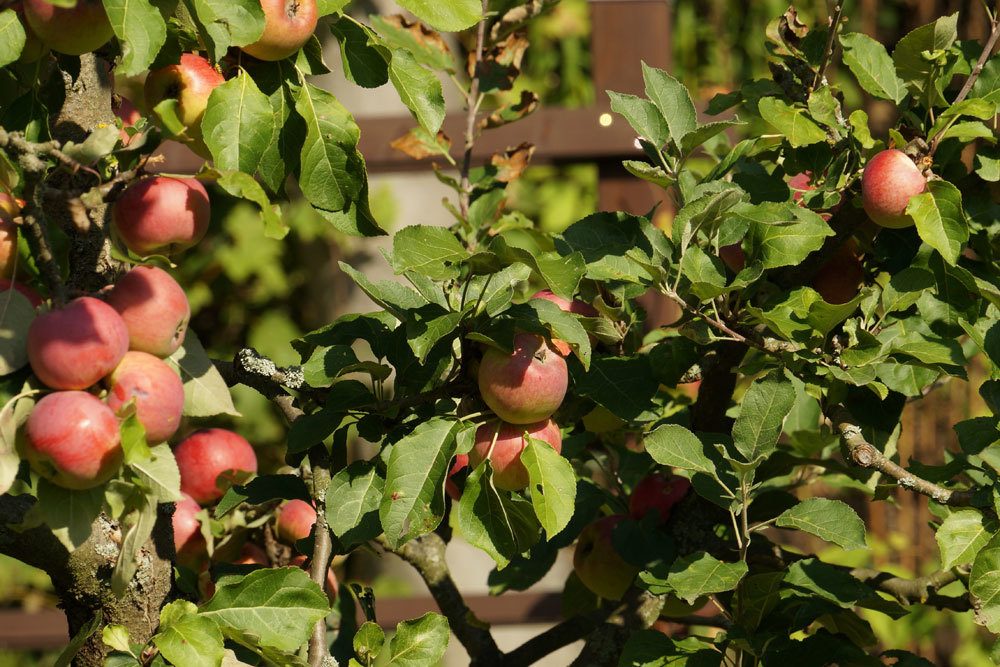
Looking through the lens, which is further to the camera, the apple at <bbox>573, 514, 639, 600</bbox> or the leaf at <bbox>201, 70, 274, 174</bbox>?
the apple at <bbox>573, 514, 639, 600</bbox>

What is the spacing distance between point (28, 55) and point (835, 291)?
760 millimetres

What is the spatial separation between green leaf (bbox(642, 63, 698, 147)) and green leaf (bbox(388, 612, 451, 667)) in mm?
484

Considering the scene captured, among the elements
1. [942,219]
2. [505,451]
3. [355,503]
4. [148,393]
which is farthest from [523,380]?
[942,219]

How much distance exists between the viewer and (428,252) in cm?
88

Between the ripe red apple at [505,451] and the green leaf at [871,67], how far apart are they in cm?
48

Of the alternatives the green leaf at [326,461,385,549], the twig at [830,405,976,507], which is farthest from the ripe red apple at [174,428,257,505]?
the twig at [830,405,976,507]

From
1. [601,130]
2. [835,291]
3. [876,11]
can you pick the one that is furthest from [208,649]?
[876,11]

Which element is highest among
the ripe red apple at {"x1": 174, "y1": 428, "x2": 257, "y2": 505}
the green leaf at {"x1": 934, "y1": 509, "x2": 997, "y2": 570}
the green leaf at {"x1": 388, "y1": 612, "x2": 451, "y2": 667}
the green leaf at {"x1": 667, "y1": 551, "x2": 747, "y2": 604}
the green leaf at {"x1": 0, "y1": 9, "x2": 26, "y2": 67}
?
the green leaf at {"x1": 0, "y1": 9, "x2": 26, "y2": 67}

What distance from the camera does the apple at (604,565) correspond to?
123 cm

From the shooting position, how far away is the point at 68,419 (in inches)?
26.7

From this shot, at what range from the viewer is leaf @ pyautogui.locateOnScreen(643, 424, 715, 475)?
94 centimetres

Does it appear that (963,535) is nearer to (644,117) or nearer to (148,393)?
(644,117)

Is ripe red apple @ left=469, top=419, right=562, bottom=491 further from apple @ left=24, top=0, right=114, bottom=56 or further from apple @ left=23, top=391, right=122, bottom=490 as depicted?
apple @ left=24, top=0, right=114, bottom=56

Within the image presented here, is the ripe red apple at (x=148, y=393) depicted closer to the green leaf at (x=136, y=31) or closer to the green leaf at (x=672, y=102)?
the green leaf at (x=136, y=31)
